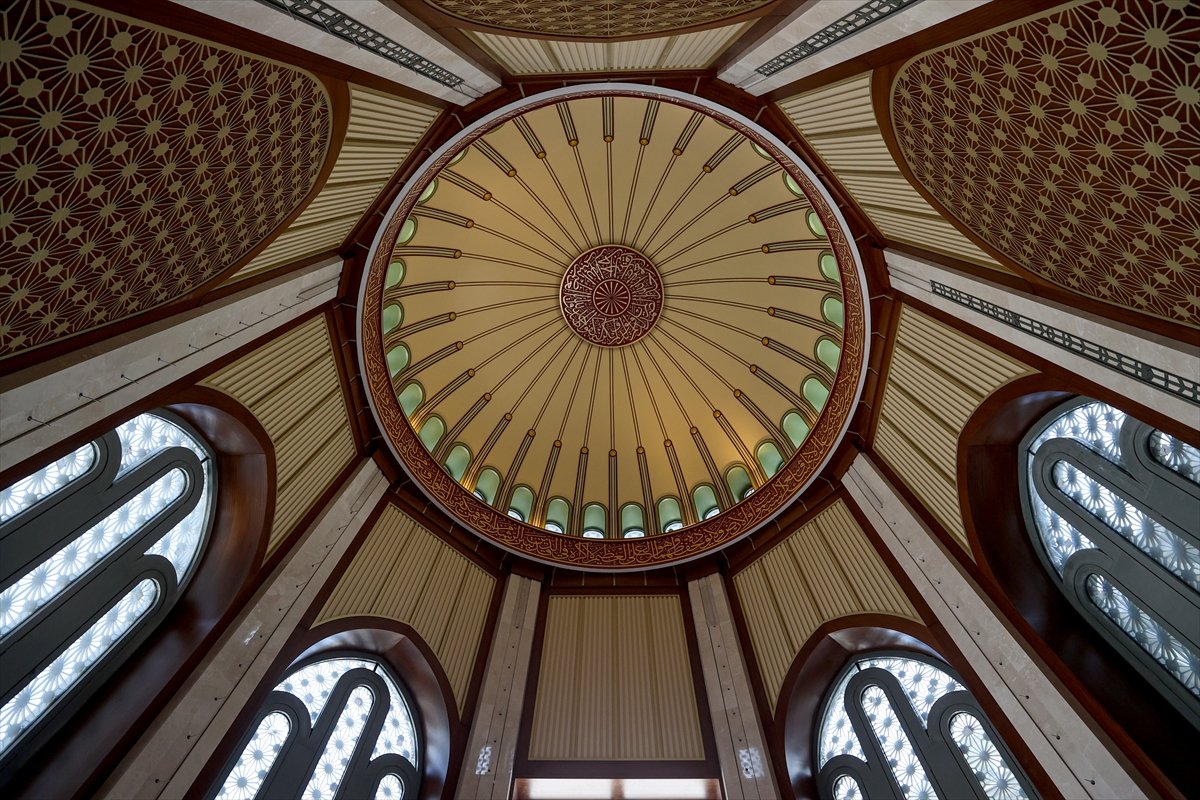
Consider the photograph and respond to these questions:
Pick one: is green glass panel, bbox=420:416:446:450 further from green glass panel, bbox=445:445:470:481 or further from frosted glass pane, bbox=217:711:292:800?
frosted glass pane, bbox=217:711:292:800

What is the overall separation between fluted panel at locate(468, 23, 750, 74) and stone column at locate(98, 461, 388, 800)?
5937mm

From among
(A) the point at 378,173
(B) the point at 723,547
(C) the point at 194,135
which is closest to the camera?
(C) the point at 194,135

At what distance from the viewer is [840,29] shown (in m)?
4.92

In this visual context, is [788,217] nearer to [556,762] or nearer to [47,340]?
[556,762]

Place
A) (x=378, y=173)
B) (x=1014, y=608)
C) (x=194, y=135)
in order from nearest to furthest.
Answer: (x=194, y=135)
(x=1014, y=608)
(x=378, y=173)

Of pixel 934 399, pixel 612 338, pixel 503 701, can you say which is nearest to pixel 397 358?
pixel 612 338

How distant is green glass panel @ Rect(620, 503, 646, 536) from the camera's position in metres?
12.8

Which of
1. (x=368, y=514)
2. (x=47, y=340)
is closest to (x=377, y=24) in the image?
(x=47, y=340)

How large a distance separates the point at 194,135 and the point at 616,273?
9.39 m

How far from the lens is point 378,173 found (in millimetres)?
7566

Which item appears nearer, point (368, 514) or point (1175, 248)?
point (1175, 248)

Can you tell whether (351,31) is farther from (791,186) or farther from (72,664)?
(791,186)

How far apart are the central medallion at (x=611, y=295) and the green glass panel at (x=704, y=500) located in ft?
11.5

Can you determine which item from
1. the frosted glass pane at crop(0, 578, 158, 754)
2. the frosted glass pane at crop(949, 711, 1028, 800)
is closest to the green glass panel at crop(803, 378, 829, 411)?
the frosted glass pane at crop(949, 711, 1028, 800)
